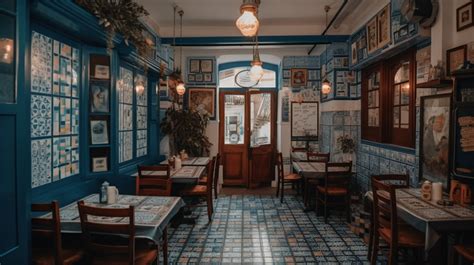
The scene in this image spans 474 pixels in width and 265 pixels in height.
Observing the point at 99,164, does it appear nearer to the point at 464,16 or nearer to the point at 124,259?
the point at 124,259

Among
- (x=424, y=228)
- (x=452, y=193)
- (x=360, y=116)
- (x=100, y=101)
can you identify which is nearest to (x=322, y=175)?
(x=360, y=116)

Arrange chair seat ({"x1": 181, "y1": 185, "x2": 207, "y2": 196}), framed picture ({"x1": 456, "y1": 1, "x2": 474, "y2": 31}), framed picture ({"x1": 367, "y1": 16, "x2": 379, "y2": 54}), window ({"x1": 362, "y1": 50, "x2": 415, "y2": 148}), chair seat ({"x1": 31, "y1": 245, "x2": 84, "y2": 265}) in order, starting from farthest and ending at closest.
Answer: chair seat ({"x1": 181, "y1": 185, "x2": 207, "y2": 196}), framed picture ({"x1": 367, "y1": 16, "x2": 379, "y2": 54}), window ({"x1": 362, "y1": 50, "x2": 415, "y2": 148}), framed picture ({"x1": 456, "y1": 1, "x2": 474, "y2": 31}), chair seat ({"x1": 31, "y1": 245, "x2": 84, "y2": 265})

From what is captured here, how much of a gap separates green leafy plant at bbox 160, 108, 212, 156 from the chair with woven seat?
374 cm

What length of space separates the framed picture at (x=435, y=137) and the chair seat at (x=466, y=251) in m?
0.78

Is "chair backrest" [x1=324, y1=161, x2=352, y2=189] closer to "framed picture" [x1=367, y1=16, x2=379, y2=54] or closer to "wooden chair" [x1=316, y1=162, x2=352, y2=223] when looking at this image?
"wooden chair" [x1=316, y1=162, x2=352, y2=223]

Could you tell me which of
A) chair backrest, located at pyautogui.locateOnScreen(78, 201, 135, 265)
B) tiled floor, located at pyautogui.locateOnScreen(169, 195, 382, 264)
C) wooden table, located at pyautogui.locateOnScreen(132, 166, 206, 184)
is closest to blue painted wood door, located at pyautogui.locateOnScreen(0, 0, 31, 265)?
chair backrest, located at pyautogui.locateOnScreen(78, 201, 135, 265)

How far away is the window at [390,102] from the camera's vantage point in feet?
13.3

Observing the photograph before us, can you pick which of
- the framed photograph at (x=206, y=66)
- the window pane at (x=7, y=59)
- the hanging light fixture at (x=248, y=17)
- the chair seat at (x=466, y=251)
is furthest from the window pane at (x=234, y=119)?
the window pane at (x=7, y=59)

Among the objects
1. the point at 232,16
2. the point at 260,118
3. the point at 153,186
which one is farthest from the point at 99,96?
the point at 260,118

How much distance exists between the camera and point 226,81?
7812 millimetres

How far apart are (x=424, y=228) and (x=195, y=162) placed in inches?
158

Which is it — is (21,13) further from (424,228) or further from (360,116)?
(360,116)

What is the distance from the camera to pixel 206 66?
7246 millimetres

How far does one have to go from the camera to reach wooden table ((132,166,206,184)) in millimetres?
4332
